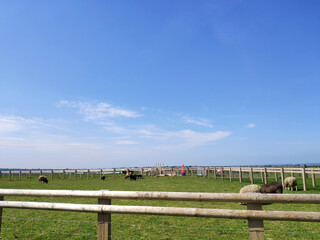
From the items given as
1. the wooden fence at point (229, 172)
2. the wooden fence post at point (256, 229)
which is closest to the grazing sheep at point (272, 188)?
the wooden fence at point (229, 172)

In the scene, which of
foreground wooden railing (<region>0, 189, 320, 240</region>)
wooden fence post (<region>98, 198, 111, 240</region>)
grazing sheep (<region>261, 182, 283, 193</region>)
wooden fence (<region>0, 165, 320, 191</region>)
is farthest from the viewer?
wooden fence (<region>0, 165, 320, 191</region>)

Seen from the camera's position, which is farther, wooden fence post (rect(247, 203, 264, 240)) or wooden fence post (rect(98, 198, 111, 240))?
wooden fence post (rect(98, 198, 111, 240))

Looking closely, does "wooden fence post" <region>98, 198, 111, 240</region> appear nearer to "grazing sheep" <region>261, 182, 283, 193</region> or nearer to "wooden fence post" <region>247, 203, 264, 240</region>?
"wooden fence post" <region>247, 203, 264, 240</region>

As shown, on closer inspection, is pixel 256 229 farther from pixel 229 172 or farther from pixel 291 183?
pixel 229 172

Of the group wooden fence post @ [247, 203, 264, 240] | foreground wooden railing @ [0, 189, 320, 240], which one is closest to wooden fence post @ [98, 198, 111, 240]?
foreground wooden railing @ [0, 189, 320, 240]

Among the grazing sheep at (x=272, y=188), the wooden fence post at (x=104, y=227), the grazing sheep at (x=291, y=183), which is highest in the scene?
the wooden fence post at (x=104, y=227)

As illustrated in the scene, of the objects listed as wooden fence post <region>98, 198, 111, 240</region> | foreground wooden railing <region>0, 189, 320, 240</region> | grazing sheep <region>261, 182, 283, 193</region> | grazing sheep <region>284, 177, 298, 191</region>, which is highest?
foreground wooden railing <region>0, 189, 320, 240</region>

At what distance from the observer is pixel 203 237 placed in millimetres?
5488

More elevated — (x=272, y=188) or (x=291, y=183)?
(x=272, y=188)

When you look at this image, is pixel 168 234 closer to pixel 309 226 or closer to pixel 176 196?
pixel 176 196

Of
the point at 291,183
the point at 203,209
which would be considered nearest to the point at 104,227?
the point at 203,209

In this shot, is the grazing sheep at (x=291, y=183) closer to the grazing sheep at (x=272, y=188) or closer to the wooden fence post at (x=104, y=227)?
the grazing sheep at (x=272, y=188)

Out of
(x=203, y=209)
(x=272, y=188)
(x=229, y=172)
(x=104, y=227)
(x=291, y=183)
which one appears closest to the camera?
(x=203, y=209)

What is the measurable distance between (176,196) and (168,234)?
3.02 meters
